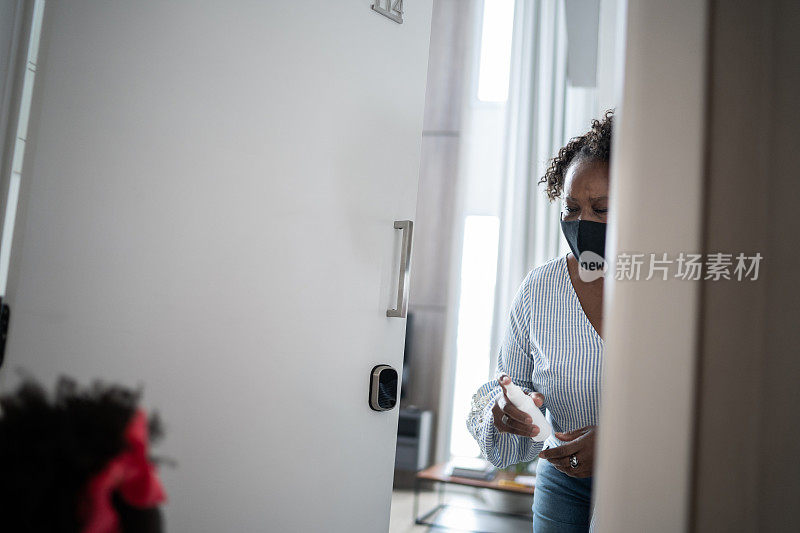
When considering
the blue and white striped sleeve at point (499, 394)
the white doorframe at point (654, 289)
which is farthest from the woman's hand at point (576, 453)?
the white doorframe at point (654, 289)

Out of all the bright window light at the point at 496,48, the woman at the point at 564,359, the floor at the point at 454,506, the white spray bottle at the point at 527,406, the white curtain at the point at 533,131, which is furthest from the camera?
the bright window light at the point at 496,48

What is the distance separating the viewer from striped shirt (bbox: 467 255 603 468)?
137 centimetres

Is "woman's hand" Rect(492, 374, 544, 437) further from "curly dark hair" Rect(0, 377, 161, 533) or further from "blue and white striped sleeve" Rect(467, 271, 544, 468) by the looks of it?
"curly dark hair" Rect(0, 377, 161, 533)

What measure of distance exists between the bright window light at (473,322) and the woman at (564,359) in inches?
146

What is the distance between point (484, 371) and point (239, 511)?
418 cm

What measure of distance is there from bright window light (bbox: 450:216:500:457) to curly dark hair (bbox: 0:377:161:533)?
480 centimetres

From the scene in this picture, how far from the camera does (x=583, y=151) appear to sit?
147cm

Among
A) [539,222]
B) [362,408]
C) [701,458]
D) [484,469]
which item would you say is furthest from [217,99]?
[539,222]

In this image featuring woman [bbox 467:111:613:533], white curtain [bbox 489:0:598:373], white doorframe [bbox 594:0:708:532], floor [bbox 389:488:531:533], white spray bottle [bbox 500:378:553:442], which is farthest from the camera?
white curtain [bbox 489:0:598:373]

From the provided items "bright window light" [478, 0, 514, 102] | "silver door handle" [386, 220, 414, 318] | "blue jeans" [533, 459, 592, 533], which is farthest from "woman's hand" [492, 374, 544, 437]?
"bright window light" [478, 0, 514, 102]

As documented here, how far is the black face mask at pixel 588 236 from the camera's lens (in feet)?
4.50

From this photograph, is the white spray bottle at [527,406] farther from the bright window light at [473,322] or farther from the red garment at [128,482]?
the bright window light at [473,322]

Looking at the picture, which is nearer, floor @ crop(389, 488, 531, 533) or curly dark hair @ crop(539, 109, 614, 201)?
curly dark hair @ crop(539, 109, 614, 201)

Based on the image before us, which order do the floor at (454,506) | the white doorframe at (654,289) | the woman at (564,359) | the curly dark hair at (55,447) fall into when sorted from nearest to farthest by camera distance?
the curly dark hair at (55,447), the white doorframe at (654,289), the woman at (564,359), the floor at (454,506)
